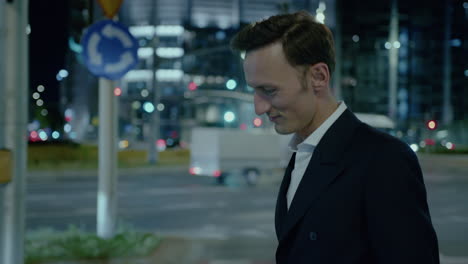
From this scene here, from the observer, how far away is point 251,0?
288ft

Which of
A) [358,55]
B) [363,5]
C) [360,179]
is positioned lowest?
[360,179]

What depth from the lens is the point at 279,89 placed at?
1738 millimetres

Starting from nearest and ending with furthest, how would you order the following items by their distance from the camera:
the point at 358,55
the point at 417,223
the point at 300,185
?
the point at 417,223 → the point at 300,185 → the point at 358,55

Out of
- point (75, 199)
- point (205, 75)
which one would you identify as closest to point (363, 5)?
point (205, 75)

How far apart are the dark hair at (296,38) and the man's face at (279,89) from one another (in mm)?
23

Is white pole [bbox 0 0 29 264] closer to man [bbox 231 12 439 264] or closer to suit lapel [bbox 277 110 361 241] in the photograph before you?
man [bbox 231 12 439 264]

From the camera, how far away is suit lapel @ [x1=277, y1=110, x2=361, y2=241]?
1662 mm

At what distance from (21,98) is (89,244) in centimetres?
322

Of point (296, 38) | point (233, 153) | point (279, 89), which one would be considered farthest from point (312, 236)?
point (233, 153)

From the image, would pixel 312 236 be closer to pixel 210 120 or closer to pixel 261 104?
pixel 261 104

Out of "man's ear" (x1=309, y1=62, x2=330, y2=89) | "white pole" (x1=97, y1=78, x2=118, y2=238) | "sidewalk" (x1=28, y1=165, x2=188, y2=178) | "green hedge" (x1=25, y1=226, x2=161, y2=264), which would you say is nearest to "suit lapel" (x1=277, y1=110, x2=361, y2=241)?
"man's ear" (x1=309, y1=62, x2=330, y2=89)

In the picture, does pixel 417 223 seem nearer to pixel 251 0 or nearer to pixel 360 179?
pixel 360 179

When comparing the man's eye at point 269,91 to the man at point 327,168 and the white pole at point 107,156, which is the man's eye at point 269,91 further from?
the white pole at point 107,156

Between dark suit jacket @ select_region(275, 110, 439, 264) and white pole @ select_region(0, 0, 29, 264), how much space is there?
3488 mm
